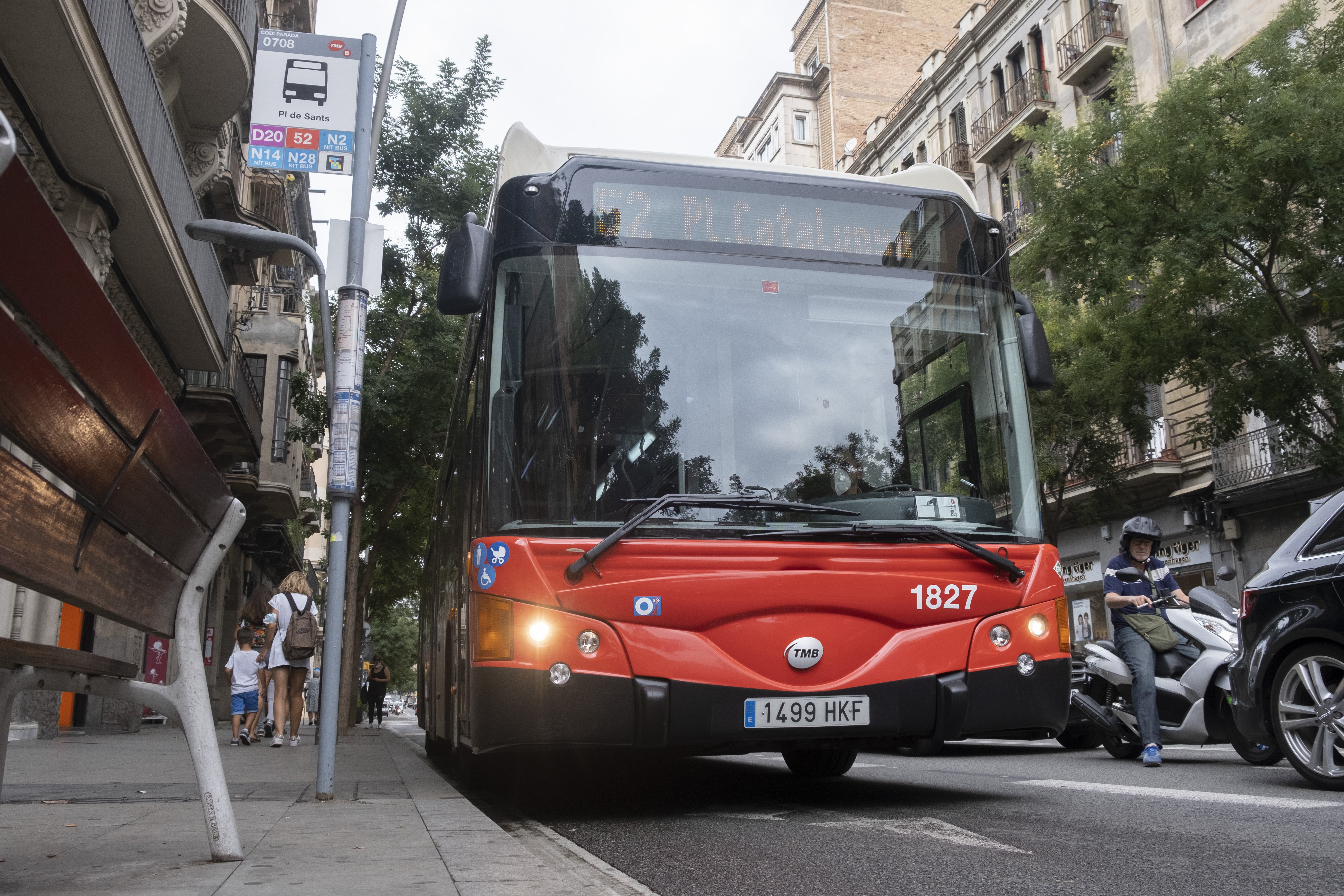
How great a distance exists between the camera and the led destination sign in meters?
6.54

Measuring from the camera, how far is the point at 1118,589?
8.48 meters

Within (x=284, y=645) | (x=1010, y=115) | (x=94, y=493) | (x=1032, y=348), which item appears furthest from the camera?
(x=1010, y=115)

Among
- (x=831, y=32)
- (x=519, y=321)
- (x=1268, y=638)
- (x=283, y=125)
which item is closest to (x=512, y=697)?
(x=519, y=321)

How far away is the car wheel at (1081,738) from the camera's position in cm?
1031

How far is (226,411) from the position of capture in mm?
20906

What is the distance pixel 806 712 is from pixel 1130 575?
133 inches

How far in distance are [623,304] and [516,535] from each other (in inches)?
51.9

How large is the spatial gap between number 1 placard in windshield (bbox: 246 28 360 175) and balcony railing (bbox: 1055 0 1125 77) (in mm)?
24514

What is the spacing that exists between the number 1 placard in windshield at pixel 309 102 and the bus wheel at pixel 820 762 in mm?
5115

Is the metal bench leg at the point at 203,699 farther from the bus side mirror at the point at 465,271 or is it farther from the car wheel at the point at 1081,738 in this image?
the car wheel at the point at 1081,738

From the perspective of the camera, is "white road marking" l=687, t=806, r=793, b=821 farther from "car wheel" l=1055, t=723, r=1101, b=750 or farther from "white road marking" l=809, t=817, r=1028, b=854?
"car wheel" l=1055, t=723, r=1101, b=750

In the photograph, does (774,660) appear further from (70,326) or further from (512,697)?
(70,326)

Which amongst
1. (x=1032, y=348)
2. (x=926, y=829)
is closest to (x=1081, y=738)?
(x=1032, y=348)

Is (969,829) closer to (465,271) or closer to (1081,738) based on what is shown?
(465,271)
